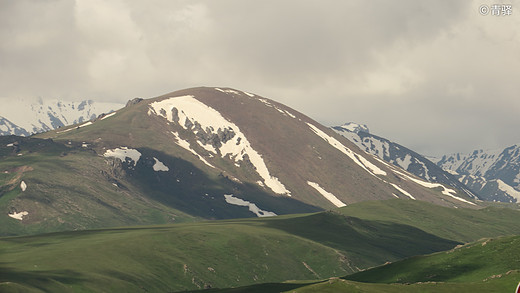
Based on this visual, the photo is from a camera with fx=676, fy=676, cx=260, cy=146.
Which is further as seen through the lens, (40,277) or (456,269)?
(40,277)

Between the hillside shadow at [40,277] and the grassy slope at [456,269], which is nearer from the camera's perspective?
the grassy slope at [456,269]

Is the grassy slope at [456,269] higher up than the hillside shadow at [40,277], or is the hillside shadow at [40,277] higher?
the grassy slope at [456,269]

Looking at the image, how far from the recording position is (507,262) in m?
118

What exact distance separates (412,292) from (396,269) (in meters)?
51.4

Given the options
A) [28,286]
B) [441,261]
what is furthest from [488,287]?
[28,286]

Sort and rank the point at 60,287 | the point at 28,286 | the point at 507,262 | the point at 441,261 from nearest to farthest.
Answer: the point at 507,262, the point at 441,261, the point at 28,286, the point at 60,287

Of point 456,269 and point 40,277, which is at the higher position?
point 456,269

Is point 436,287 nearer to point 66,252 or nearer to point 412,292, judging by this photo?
point 412,292

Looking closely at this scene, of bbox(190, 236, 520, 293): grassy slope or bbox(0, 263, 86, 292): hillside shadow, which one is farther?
bbox(0, 263, 86, 292): hillside shadow

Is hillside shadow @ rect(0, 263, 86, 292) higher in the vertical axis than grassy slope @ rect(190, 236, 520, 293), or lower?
lower

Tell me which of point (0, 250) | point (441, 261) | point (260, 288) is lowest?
point (0, 250)

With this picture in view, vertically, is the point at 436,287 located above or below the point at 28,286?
above

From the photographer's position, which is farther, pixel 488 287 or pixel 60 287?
pixel 60 287

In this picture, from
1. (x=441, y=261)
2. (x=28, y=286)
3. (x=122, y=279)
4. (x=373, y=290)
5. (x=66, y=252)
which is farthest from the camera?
(x=66, y=252)
